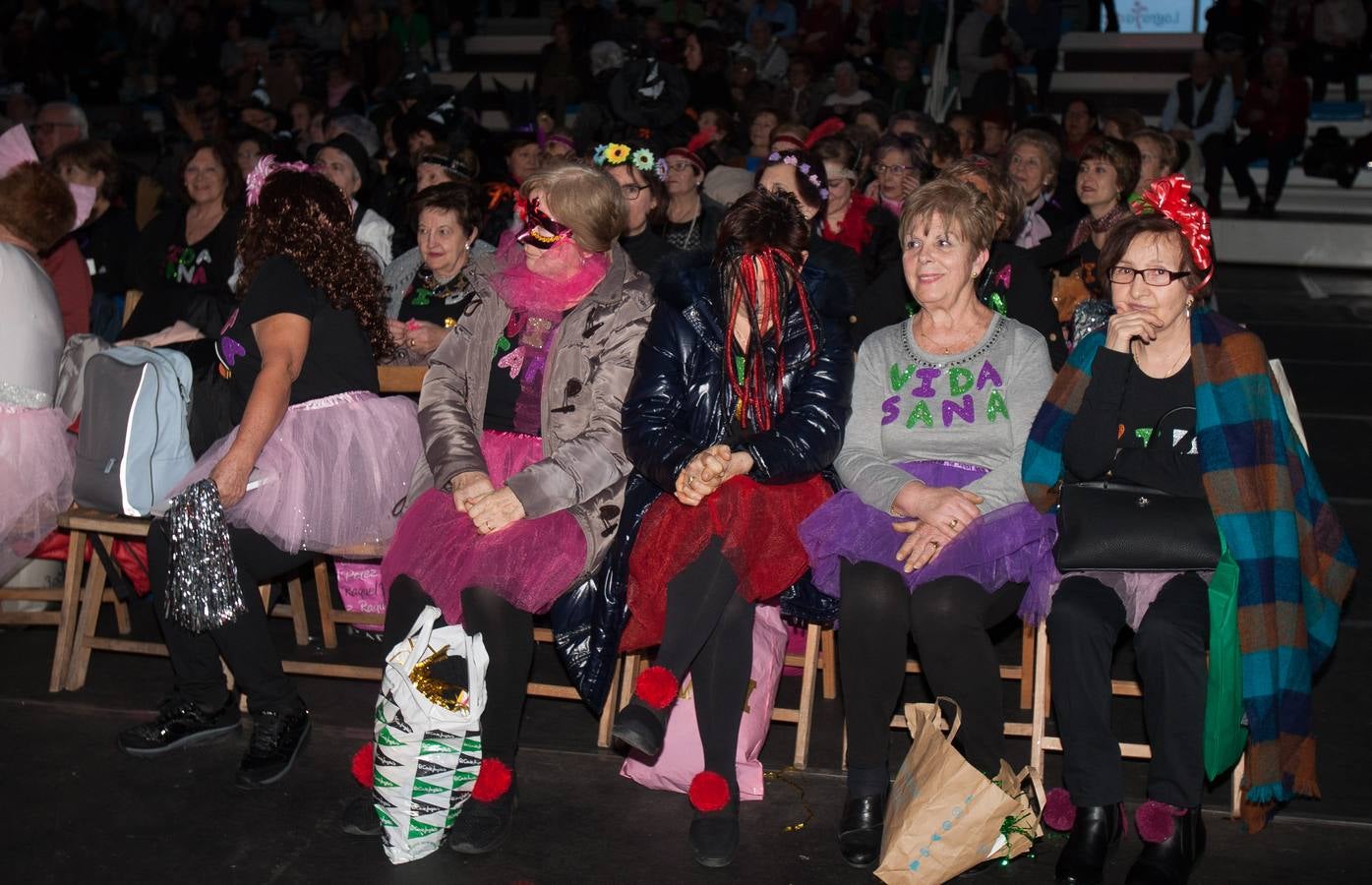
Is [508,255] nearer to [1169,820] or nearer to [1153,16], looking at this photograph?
[1169,820]

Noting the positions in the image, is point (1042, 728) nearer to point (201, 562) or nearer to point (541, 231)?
point (541, 231)

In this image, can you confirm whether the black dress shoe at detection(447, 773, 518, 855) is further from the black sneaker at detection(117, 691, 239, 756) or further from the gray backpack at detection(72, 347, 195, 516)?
the gray backpack at detection(72, 347, 195, 516)

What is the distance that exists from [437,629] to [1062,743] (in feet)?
4.62

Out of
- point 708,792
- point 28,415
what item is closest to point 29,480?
point 28,415

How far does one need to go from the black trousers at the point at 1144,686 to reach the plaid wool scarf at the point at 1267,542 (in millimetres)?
137

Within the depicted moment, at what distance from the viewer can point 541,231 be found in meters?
3.61

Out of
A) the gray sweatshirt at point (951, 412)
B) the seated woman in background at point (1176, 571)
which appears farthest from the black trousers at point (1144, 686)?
the gray sweatshirt at point (951, 412)

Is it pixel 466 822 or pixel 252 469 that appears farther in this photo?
pixel 252 469

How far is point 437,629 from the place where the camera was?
3100 millimetres

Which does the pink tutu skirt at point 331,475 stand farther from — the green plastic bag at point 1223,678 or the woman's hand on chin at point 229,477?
the green plastic bag at point 1223,678

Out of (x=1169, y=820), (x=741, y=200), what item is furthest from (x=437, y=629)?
(x=1169, y=820)

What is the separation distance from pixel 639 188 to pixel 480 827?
256 cm

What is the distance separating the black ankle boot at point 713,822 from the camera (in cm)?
305

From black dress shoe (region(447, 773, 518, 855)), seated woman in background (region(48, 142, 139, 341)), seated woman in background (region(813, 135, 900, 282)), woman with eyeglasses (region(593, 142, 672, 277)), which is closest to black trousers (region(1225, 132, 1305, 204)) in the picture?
seated woman in background (region(813, 135, 900, 282))
